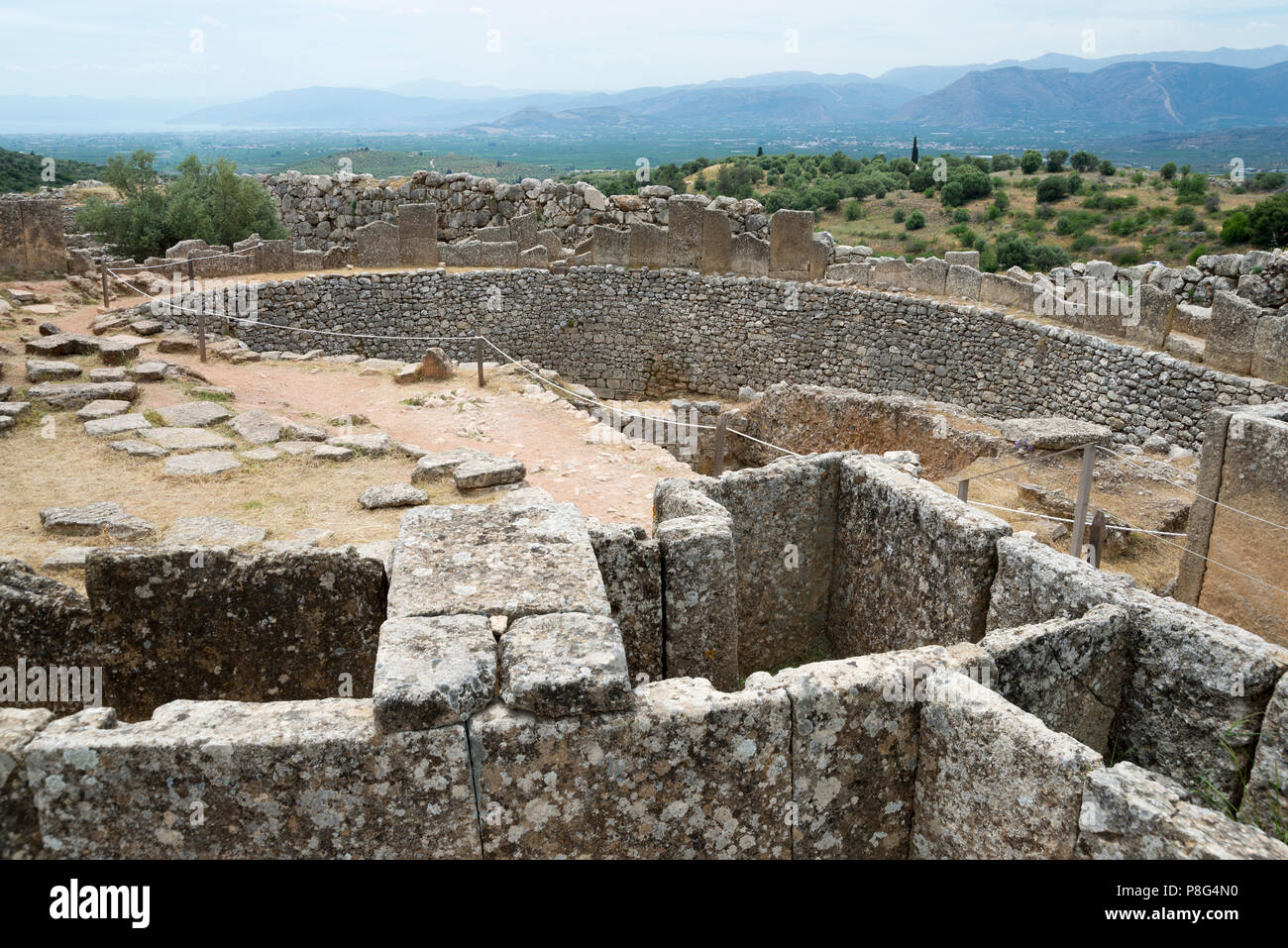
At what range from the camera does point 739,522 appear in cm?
575

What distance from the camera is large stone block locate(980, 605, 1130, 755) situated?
390 cm

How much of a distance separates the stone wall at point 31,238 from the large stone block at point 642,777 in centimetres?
1745

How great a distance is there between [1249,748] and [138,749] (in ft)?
13.0

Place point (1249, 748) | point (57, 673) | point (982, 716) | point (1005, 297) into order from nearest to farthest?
point (982, 716) → point (1249, 748) → point (57, 673) → point (1005, 297)

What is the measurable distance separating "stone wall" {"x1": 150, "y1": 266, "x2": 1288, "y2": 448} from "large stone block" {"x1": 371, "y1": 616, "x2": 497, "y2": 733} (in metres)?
13.8

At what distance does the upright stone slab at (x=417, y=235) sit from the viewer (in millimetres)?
21141

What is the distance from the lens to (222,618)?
434 cm

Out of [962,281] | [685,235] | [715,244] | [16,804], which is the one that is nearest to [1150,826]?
[16,804]

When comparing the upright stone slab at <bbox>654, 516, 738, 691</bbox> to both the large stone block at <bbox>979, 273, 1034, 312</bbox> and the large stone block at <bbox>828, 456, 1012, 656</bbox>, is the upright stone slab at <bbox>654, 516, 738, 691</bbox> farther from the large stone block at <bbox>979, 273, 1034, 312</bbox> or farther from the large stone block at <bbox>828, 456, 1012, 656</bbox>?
the large stone block at <bbox>979, 273, 1034, 312</bbox>

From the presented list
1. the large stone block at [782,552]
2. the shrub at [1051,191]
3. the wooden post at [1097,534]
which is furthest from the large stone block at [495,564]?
the shrub at [1051,191]

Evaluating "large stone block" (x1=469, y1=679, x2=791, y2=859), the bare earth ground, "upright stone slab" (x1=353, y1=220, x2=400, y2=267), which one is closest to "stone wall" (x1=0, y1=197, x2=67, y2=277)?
the bare earth ground

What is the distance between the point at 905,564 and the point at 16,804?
4.09 metres

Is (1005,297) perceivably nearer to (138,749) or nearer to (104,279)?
(104,279)
